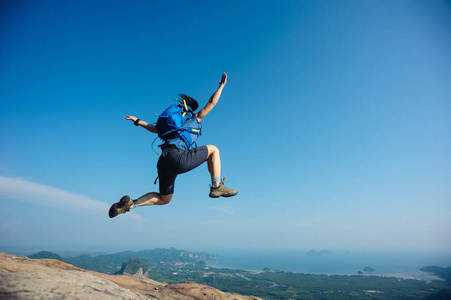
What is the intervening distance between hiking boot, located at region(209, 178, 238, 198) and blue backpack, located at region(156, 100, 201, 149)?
3.48 ft

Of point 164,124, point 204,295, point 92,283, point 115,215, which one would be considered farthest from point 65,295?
point 204,295

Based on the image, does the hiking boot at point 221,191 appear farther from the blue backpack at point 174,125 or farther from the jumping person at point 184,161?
the blue backpack at point 174,125

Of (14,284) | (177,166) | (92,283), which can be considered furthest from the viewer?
(177,166)

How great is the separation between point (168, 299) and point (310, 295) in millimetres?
104754

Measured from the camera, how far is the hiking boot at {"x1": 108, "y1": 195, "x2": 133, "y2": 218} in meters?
4.51

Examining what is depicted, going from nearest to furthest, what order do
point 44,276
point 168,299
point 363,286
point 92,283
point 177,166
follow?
1. point 44,276
2. point 92,283
3. point 177,166
4. point 168,299
5. point 363,286

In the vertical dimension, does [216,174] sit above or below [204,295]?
above

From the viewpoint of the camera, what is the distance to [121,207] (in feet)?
14.8

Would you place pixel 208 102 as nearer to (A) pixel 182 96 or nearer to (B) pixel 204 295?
(A) pixel 182 96

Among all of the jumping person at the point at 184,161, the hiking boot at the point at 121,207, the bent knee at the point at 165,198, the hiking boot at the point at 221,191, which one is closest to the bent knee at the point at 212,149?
the jumping person at the point at 184,161

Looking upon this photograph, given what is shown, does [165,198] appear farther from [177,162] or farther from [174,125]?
[174,125]

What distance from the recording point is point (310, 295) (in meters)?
87.2

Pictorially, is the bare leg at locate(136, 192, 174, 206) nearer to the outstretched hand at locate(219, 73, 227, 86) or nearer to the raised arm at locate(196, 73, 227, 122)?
the raised arm at locate(196, 73, 227, 122)

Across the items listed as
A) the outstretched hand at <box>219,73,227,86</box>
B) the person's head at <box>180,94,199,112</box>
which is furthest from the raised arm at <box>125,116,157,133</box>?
the outstretched hand at <box>219,73,227,86</box>
